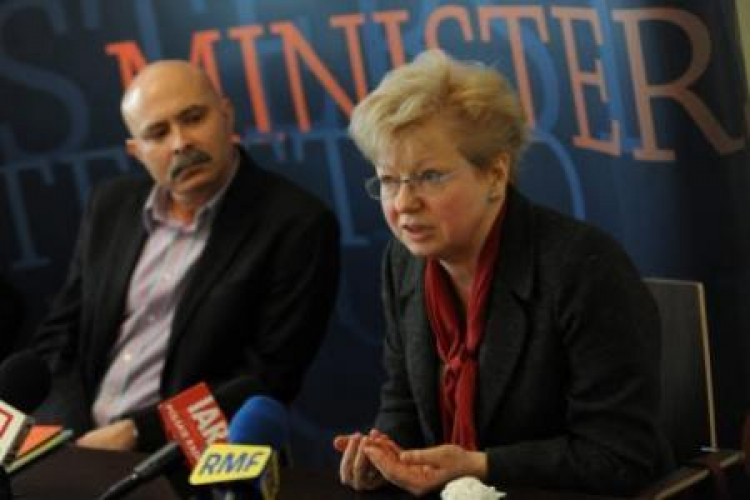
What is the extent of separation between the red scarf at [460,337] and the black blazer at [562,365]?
19mm

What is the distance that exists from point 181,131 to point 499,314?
134cm

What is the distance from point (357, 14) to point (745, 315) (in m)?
1.54

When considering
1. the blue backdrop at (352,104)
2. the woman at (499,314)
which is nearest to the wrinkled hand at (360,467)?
the woman at (499,314)

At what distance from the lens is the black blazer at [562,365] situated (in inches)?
102

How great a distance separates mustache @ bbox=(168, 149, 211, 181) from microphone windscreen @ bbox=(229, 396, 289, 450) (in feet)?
5.41

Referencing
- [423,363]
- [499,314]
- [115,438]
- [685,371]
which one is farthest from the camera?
[115,438]

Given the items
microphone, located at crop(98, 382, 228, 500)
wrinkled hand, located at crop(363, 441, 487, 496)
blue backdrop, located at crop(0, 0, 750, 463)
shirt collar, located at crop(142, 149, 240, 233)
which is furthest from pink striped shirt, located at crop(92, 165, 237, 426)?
wrinkled hand, located at crop(363, 441, 487, 496)

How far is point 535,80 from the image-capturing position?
367cm

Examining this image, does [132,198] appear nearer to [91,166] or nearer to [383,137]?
[91,166]

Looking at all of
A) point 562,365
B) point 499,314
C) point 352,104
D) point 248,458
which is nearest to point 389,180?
point 499,314

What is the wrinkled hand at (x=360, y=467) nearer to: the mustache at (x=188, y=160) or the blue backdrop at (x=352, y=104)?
the blue backdrop at (x=352, y=104)

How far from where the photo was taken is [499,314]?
271 centimetres

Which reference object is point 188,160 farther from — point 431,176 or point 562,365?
point 562,365

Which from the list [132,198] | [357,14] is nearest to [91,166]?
[132,198]
